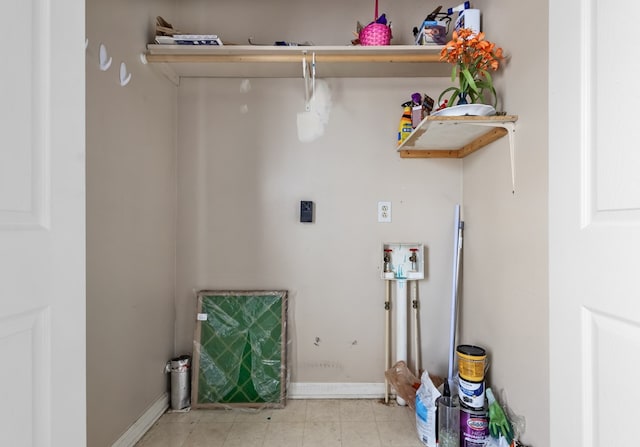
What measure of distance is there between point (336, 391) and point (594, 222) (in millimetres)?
1815

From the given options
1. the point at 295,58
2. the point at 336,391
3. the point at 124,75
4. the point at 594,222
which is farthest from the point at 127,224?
the point at 594,222

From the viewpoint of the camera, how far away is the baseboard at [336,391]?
208 centimetres

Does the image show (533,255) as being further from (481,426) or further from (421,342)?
(421,342)

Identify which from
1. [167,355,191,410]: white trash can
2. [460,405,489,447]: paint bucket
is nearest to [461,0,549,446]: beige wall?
[460,405,489,447]: paint bucket

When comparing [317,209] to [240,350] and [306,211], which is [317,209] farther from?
[240,350]

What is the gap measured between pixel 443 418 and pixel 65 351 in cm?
154

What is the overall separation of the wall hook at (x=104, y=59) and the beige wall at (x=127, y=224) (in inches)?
1.0

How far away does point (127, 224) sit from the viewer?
1630 mm

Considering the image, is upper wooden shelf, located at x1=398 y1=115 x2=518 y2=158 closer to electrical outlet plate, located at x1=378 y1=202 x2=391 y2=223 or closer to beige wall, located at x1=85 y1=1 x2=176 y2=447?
electrical outlet plate, located at x1=378 y1=202 x2=391 y2=223

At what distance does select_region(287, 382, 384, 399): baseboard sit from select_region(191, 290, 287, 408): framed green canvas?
0.12m

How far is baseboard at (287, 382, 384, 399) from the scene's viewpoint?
2084 mm

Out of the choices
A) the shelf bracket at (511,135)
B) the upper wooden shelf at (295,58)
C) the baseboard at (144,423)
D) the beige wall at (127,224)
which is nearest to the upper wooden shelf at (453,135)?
the shelf bracket at (511,135)

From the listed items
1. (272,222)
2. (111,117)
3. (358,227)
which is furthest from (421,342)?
(111,117)

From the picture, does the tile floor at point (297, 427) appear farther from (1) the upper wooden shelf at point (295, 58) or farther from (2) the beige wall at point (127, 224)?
(1) the upper wooden shelf at point (295, 58)
